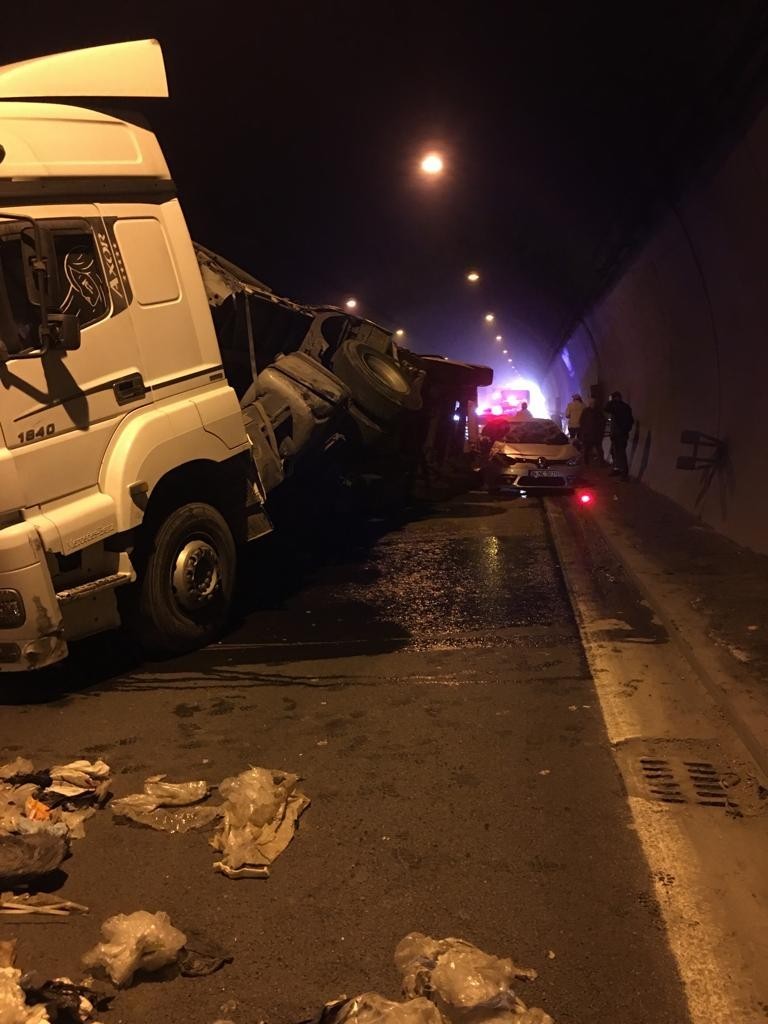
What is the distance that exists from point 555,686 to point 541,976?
2760mm

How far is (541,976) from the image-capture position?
9.19ft

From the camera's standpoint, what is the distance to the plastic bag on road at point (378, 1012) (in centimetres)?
248

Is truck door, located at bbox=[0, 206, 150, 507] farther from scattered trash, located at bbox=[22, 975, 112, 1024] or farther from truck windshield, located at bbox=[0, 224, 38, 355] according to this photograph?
scattered trash, located at bbox=[22, 975, 112, 1024]

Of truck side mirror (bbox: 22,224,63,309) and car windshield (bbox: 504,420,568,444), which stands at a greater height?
truck side mirror (bbox: 22,224,63,309)

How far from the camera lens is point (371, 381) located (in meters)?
9.33

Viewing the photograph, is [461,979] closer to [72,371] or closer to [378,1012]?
[378,1012]

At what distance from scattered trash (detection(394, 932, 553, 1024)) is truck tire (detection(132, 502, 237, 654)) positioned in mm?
3567

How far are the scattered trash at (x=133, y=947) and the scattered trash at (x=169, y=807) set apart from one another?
829 millimetres

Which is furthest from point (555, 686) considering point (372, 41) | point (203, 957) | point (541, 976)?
point (372, 41)

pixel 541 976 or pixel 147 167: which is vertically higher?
pixel 147 167

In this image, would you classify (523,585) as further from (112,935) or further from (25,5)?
(25,5)

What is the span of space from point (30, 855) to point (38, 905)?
9.4 inches

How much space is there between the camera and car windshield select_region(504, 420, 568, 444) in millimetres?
17172

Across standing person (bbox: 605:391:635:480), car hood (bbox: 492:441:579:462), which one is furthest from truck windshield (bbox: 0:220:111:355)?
standing person (bbox: 605:391:635:480)
